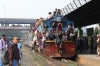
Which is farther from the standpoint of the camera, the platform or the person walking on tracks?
the platform

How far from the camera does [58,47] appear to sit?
19.1 metres

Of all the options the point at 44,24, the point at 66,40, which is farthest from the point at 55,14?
the point at 66,40

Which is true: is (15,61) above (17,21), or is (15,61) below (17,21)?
below

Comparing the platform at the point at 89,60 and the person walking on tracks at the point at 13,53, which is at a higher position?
the person walking on tracks at the point at 13,53

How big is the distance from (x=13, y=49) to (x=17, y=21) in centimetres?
7572

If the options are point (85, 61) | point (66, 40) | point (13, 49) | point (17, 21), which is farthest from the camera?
point (17, 21)

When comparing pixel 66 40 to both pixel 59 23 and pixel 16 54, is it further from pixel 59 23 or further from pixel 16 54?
pixel 16 54

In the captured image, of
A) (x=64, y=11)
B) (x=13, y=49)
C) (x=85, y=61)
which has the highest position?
(x=64, y=11)

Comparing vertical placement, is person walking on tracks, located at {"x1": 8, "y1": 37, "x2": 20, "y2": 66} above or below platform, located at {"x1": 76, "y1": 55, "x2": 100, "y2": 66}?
above

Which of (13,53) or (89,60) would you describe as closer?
(13,53)

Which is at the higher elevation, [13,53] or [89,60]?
[13,53]

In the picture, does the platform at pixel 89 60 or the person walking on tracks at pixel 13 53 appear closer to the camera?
the person walking on tracks at pixel 13 53

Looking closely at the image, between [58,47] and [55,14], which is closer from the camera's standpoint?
[58,47]

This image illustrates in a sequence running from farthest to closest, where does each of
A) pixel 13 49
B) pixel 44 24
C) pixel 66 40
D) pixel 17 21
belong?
pixel 17 21, pixel 44 24, pixel 66 40, pixel 13 49
